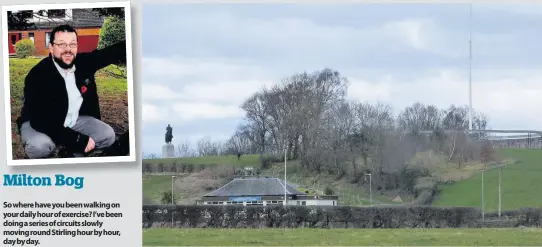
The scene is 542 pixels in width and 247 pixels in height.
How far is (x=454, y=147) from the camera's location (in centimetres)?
5803

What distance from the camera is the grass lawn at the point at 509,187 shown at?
58.5 meters

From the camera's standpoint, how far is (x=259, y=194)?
53875 mm

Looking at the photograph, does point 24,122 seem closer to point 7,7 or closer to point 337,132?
point 7,7

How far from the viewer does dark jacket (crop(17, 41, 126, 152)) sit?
1198 cm

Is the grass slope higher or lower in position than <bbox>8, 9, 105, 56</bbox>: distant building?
lower

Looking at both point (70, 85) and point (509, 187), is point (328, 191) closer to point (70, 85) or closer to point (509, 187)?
point (509, 187)

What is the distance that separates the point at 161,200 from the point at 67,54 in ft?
125

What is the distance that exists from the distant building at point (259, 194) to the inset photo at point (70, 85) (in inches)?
1561

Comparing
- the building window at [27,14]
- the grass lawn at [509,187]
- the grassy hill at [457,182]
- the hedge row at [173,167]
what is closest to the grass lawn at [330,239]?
the building window at [27,14]

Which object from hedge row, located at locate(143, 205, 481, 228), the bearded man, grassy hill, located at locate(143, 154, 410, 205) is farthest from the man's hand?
grassy hill, located at locate(143, 154, 410, 205)

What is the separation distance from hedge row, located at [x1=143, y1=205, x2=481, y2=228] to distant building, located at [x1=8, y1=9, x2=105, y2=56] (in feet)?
80.5

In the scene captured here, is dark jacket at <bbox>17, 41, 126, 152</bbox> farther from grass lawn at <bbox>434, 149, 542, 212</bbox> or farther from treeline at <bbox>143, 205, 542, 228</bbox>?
grass lawn at <bbox>434, 149, 542, 212</bbox>

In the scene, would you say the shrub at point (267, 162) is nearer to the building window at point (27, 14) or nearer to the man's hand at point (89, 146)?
the building window at point (27, 14)

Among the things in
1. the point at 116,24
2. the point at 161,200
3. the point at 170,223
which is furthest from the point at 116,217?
the point at 161,200
